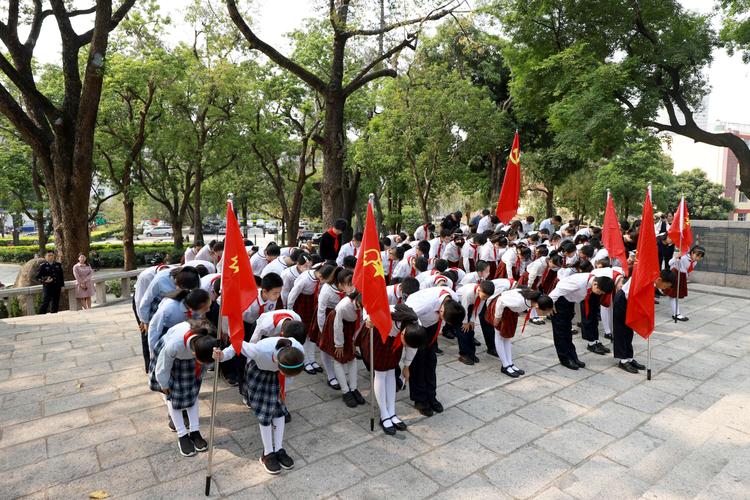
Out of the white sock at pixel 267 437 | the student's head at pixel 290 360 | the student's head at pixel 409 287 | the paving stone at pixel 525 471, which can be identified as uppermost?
the student's head at pixel 409 287

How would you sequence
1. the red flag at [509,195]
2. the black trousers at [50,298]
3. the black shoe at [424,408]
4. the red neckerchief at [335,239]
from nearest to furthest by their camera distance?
1. the black shoe at [424,408]
2. the red neckerchief at [335,239]
3. the red flag at [509,195]
4. the black trousers at [50,298]

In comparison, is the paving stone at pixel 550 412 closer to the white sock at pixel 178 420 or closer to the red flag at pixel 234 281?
the red flag at pixel 234 281

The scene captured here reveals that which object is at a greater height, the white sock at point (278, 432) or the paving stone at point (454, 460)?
the white sock at point (278, 432)

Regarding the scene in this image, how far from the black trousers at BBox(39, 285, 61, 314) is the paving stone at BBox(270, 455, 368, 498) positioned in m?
9.64

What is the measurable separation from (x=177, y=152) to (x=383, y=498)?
19.2 metres

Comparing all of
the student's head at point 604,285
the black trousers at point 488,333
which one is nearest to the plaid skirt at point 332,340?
the black trousers at point 488,333

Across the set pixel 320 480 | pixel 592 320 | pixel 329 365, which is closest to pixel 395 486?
pixel 320 480

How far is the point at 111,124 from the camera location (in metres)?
18.8

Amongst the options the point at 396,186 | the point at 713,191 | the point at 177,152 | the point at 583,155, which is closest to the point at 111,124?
the point at 177,152

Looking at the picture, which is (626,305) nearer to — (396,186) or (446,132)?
(446,132)

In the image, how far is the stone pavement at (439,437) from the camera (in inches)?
160

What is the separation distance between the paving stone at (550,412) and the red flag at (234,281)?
10.9 ft

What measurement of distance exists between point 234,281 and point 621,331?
5.42m

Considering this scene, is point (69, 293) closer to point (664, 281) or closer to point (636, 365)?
point (636, 365)
